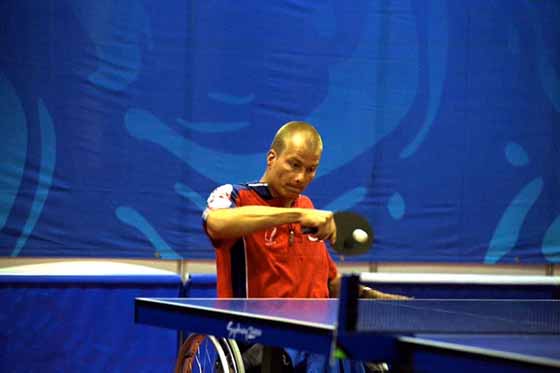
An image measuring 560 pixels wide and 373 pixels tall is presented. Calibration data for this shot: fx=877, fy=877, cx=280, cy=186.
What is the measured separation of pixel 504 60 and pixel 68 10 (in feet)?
9.89

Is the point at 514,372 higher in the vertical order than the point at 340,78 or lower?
lower

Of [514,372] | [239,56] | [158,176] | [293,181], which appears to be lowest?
[514,372]

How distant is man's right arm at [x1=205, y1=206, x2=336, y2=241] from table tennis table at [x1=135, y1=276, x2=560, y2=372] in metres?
0.28

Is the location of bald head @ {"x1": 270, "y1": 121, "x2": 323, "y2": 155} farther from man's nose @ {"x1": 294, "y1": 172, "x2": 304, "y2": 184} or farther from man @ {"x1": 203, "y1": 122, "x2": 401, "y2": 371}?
man's nose @ {"x1": 294, "y1": 172, "x2": 304, "y2": 184}

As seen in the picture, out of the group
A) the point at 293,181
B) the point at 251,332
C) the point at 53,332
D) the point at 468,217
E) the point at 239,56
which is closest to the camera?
the point at 251,332

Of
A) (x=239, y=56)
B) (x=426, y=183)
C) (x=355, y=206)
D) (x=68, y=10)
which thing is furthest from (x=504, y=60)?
(x=68, y=10)

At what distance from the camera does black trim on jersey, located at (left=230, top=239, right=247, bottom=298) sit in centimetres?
369

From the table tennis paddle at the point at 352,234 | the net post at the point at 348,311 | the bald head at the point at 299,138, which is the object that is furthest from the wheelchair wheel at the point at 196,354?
the net post at the point at 348,311

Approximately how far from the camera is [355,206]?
19.4ft

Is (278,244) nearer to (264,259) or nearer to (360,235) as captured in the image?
(264,259)

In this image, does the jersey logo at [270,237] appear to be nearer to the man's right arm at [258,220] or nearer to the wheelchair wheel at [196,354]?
the man's right arm at [258,220]

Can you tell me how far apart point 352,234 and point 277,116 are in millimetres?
3105

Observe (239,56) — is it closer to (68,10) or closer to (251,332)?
(68,10)

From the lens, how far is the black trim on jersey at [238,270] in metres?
3.69
